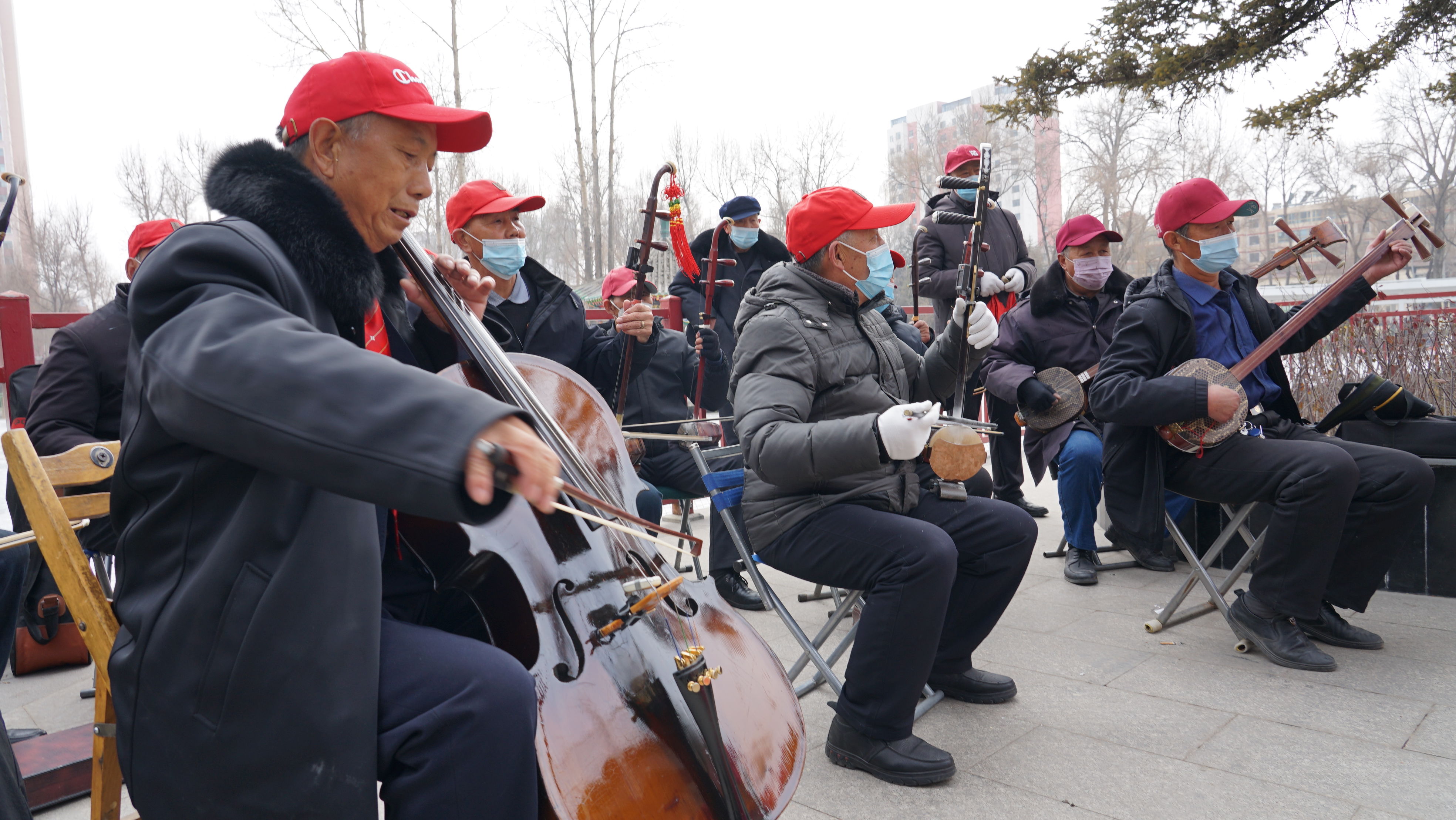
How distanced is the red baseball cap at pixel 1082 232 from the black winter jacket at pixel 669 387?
1.90m

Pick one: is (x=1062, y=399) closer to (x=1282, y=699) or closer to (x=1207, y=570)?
(x=1207, y=570)

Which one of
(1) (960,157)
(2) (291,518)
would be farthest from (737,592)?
(2) (291,518)

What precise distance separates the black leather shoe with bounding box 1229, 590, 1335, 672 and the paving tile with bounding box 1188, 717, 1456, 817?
0.57 m

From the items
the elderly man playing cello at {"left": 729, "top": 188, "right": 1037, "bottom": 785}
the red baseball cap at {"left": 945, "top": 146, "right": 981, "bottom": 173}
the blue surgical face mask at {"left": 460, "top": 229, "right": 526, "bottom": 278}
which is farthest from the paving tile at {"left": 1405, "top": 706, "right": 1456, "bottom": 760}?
the red baseball cap at {"left": 945, "top": 146, "right": 981, "bottom": 173}

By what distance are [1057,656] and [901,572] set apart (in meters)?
1.38

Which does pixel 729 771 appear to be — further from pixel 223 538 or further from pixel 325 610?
pixel 223 538

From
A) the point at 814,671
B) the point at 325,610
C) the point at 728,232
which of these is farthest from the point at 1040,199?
the point at 325,610

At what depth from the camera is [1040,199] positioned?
37.2m

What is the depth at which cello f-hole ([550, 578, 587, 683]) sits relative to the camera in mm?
1662

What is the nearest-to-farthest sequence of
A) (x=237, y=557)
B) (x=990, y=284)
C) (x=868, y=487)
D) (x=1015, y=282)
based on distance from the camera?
(x=237, y=557) < (x=868, y=487) < (x=1015, y=282) < (x=990, y=284)

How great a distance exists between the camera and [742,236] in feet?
19.1

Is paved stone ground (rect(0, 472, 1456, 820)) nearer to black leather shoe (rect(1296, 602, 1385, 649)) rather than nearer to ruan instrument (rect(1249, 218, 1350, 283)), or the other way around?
black leather shoe (rect(1296, 602, 1385, 649))

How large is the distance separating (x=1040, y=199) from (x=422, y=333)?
38238 millimetres

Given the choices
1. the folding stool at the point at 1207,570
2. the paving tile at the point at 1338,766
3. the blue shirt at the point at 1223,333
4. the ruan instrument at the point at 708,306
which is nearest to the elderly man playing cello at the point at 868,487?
the paving tile at the point at 1338,766
